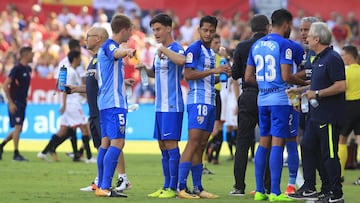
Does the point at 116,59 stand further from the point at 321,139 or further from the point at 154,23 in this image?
the point at 321,139

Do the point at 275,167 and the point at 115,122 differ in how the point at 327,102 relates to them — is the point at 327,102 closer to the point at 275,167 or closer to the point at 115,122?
the point at 275,167

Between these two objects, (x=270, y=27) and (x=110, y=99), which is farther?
(x=270, y=27)

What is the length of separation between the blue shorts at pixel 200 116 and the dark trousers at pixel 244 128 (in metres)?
0.79

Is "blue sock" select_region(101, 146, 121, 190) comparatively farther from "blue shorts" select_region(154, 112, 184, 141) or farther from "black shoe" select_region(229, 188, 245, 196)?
"black shoe" select_region(229, 188, 245, 196)

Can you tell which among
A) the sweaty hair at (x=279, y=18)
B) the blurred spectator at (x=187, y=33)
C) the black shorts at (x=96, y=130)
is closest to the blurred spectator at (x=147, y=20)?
the blurred spectator at (x=187, y=33)

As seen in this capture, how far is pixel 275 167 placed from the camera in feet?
39.8

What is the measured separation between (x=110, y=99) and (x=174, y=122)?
89cm

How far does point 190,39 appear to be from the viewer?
33406mm

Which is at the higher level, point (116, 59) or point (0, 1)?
point (0, 1)

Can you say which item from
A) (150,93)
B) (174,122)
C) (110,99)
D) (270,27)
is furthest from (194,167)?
(150,93)

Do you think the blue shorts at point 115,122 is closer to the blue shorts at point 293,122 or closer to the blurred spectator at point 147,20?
the blue shorts at point 293,122

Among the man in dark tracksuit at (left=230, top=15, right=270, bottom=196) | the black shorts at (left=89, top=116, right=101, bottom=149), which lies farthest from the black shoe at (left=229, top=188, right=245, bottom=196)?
the black shorts at (left=89, top=116, right=101, bottom=149)

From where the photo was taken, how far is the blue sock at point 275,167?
12.1 meters

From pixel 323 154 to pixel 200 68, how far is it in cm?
204
